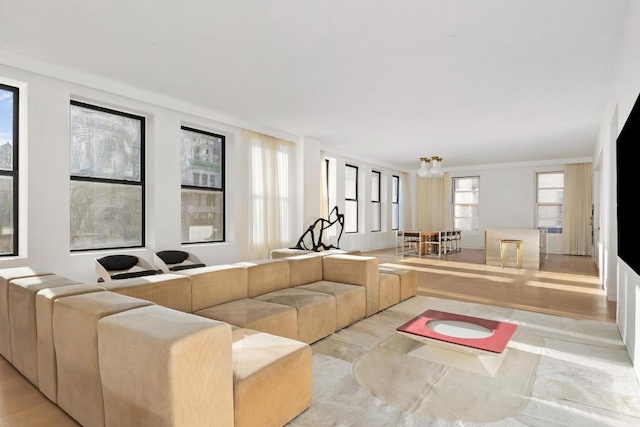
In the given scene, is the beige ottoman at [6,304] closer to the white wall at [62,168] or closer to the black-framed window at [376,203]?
the white wall at [62,168]

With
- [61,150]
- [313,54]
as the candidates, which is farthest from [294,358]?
[61,150]

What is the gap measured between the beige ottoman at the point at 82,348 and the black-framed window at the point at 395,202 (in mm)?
11059

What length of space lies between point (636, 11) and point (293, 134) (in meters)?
5.80

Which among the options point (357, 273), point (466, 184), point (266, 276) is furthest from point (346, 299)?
point (466, 184)

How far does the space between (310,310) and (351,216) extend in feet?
24.8

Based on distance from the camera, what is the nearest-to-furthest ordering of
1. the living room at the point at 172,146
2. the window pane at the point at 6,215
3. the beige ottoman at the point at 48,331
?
the beige ottoman at the point at 48,331 → the living room at the point at 172,146 → the window pane at the point at 6,215

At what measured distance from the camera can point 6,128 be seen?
4012 mm

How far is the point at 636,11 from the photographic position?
8.42 feet

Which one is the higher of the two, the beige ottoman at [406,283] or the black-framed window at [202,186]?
the black-framed window at [202,186]

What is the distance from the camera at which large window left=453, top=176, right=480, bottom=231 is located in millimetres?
12320

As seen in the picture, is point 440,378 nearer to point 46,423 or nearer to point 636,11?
point 46,423

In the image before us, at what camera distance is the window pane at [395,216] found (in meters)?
12.4

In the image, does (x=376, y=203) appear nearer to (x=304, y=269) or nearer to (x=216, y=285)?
(x=304, y=269)

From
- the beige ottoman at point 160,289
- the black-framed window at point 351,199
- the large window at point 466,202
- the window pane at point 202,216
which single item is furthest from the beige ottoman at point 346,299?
the large window at point 466,202
